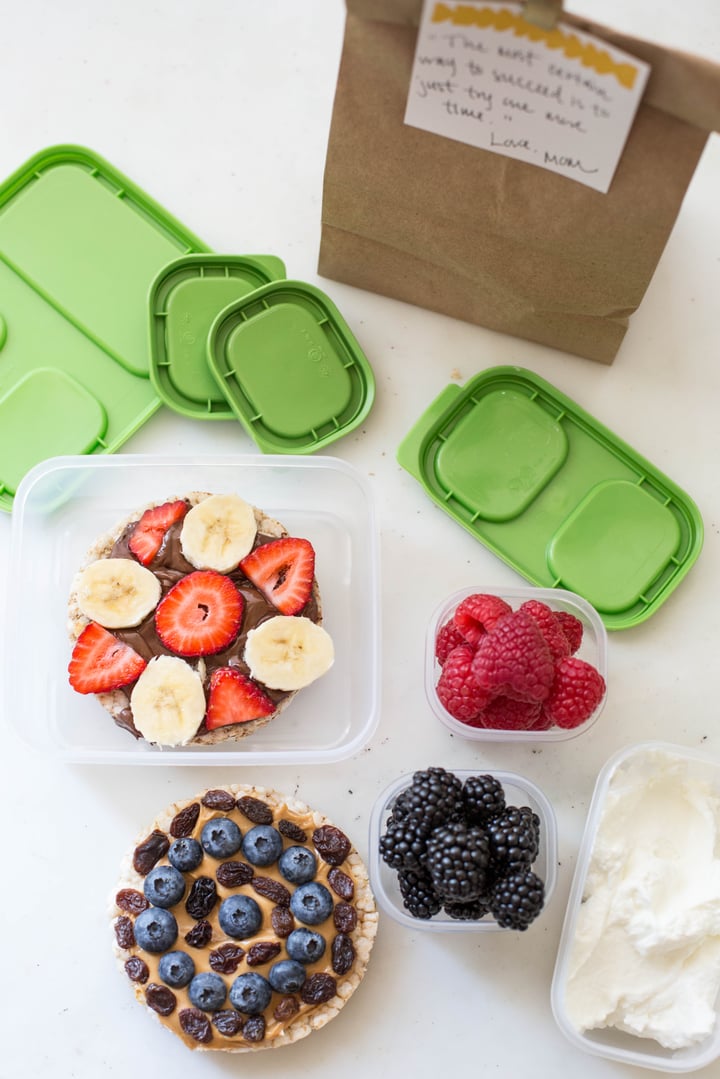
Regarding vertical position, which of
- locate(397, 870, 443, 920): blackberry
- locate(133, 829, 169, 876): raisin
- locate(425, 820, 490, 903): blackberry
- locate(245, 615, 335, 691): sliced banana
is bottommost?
locate(133, 829, 169, 876): raisin

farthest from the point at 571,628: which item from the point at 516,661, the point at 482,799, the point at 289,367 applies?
the point at 289,367

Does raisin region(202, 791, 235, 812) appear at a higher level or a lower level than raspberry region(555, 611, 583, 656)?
lower

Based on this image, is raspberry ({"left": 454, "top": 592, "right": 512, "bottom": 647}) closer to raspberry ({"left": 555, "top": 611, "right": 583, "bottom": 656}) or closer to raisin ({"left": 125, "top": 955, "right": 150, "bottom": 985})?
raspberry ({"left": 555, "top": 611, "right": 583, "bottom": 656})

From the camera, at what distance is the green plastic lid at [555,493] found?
1548 mm

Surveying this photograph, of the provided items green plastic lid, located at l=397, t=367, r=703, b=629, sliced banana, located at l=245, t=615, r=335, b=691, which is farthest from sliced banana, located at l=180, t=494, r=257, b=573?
green plastic lid, located at l=397, t=367, r=703, b=629

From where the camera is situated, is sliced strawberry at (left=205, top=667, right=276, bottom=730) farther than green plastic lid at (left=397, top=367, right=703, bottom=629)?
No

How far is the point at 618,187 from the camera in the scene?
1262 mm

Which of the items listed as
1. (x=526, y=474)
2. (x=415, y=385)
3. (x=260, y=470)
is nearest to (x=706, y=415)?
(x=526, y=474)

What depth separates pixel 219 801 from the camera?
1416 mm

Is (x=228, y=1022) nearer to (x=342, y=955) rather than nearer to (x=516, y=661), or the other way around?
(x=342, y=955)

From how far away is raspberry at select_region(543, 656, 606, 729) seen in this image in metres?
1.33

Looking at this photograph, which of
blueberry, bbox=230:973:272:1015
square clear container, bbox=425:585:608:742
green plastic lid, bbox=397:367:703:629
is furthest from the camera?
green plastic lid, bbox=397:367:703:629

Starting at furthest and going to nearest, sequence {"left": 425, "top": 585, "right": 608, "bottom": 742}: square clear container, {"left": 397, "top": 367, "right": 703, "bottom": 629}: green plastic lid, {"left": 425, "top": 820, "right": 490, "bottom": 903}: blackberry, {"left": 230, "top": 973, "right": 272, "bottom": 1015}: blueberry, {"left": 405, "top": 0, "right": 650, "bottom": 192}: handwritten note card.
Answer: {"left": 397, "top": 367, "right": 703, "bottom": 629}: green plastic lid < {"left": 425, "top": 585, "right": 608, "bottom": 742}: square clear container < {"left": 230, "top": 973, "right": 272, "bottom": 1015}: blueberry < {"left": 425, "top": 820, "right": 490, "bottom": 903}: blackberry < {"left": 405, "top": 0, "right": 650, "bottom": 192}: handwritten note card

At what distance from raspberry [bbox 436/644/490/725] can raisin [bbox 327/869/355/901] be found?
29 cm
